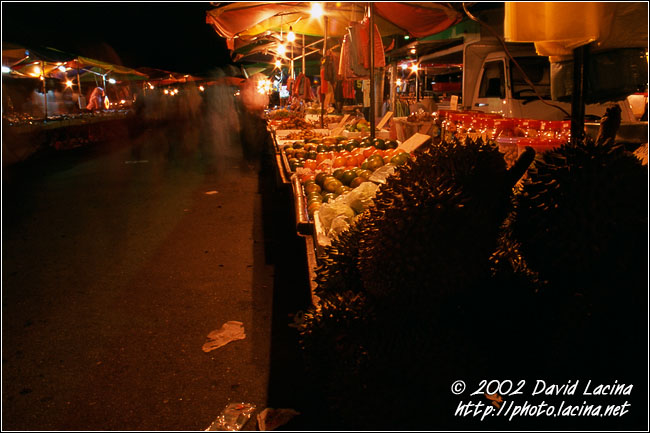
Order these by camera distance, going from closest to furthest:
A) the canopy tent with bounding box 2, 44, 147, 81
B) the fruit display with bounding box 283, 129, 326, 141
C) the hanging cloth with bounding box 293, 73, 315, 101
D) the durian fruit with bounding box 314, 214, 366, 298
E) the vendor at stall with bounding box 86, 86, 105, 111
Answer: the durian fruit with bounding box 314, 214, 366, 298 → the fruit display with bounding box 283, 129, 326, 141 → the hanging cloth with bounding box 293, 73, 315, 101 → the canopy tent with bounding box 2, 44, 147, 81 → the vendor at stall with bounding box 86, 86, 105, 111

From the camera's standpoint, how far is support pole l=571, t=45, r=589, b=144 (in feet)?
6.87

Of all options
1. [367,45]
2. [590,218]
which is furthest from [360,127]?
[590,218]

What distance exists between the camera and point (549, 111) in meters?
8.67

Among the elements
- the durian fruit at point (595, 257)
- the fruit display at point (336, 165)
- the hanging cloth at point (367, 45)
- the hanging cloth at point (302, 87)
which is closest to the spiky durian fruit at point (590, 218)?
the durian fruit at point (595, 257)

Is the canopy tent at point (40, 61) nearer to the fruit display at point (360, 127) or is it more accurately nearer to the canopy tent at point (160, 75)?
the canopy tent at point (160, 75)

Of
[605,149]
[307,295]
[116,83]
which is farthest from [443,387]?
[116,83]

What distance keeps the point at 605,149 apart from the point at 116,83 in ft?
122

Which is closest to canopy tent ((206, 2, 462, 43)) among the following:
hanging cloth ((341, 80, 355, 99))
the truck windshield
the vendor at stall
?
hanging cloth ((341, 80, 355, 99))

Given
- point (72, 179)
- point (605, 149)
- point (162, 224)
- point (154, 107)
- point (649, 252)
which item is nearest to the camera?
point (649, 252)

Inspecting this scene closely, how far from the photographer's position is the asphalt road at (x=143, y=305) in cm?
281

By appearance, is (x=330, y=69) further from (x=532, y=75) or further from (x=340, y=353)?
Answer: (x=340, y=353)

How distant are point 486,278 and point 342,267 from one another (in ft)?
2.18

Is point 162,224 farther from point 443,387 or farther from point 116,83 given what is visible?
point 116,83

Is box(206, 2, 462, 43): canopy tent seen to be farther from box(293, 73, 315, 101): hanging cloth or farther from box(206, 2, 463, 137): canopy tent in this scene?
box(293, 73, 315, 101): hanging cloth
